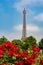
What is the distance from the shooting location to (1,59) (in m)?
9.91

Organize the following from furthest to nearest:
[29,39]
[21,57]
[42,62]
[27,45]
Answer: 1. [29,39]
2. [27,45]
3. [21,57]
4. [42,62]

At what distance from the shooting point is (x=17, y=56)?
9.76 metres

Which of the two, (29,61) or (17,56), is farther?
(17,56)

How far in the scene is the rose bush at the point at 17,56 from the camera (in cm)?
918

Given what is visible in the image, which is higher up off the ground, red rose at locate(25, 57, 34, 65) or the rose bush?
the rose bush

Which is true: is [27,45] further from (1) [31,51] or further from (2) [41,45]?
(1) [31,51]

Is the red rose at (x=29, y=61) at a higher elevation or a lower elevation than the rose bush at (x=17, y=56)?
lower

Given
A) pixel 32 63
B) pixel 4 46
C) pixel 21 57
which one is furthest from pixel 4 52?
pixel 32 63

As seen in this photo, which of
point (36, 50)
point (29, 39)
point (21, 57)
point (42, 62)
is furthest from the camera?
point (29, 39)

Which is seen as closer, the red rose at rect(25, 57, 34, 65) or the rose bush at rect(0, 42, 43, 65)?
the red rose at rect(25, 57, 34, 65)

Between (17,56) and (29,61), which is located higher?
(17,56)

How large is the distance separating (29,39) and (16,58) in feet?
30.0

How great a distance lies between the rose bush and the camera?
9180mm

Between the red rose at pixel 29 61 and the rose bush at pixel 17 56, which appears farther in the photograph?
the rose bush at pixel 17 56
